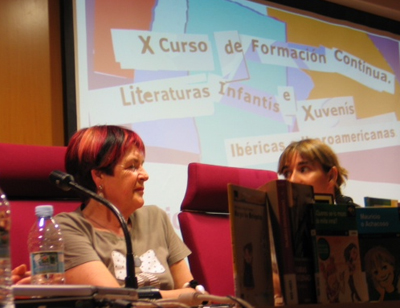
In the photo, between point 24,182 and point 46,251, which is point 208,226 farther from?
point 46,251

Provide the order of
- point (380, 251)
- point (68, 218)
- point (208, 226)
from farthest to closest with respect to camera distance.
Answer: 1. point (208, 226)
2. point (68, 218)
3. point (380, 251)

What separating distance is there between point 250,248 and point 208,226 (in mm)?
1128

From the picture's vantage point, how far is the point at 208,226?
2.60 metres

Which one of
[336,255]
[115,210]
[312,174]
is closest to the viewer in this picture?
[336,255]

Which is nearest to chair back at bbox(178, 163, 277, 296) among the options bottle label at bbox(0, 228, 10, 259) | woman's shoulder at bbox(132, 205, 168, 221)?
woman's shoulder at bbox(132, 205, 168, 221)

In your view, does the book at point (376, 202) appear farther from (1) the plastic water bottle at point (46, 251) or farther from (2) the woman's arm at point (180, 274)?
(1) the plastic water bottle at point (46, 251)

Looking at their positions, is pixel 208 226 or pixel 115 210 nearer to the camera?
pixel 115 210

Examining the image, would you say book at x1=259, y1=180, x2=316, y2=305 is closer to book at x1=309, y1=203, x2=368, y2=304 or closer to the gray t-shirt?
book at x1=309, y1=203, x2=368, y2=304

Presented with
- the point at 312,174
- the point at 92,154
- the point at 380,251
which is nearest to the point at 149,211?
the point at 92,154

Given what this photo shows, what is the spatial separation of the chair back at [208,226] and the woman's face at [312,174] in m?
0.24

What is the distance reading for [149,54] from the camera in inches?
129

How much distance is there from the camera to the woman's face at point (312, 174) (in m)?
2.74

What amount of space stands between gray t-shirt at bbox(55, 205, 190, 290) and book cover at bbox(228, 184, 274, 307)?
71 cm

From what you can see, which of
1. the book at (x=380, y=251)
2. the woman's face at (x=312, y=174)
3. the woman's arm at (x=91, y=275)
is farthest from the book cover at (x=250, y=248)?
the woman's face at (x=312, y=174)
